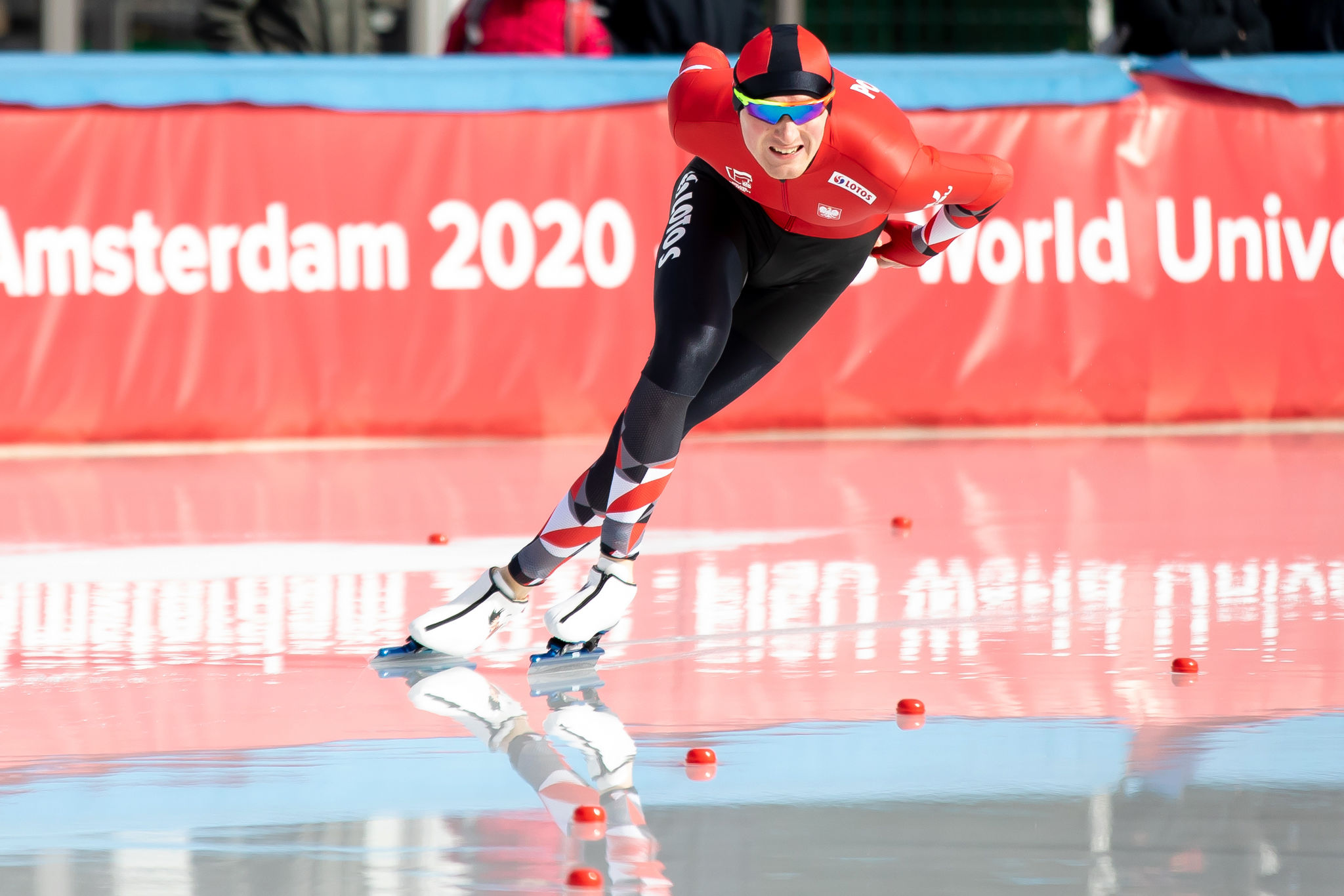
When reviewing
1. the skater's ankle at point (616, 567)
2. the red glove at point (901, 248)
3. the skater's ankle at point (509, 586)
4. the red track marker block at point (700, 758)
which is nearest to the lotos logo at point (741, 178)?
the red glove at point (901, 248)

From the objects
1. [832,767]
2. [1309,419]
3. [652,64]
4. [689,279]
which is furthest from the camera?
[1309,419]

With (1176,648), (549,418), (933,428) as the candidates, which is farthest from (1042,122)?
(1176,648)

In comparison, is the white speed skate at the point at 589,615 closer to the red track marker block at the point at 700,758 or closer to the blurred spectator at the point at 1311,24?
the red track marker block at the point at 700,758

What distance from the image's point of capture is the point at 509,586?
148 inches

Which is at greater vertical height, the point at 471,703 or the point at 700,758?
the point at 471,703

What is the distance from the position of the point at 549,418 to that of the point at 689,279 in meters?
4.29

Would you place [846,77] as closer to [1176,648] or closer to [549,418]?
[1176,648]

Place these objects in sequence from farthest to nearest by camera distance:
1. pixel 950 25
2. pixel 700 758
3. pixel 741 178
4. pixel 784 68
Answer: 1. pixel 950 25
2. pixel 741 178
3. pixel 784 68
4. pixel 700 758

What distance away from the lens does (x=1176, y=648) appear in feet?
12.3

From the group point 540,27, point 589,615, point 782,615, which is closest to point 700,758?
point 589,615

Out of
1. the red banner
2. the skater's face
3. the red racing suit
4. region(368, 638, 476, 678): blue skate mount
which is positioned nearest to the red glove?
the red racing suit

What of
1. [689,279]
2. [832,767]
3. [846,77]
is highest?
[846,77]

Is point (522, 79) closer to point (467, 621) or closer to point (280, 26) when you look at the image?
point (280, 26)

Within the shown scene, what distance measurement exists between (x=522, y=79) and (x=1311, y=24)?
4.01 meters
